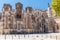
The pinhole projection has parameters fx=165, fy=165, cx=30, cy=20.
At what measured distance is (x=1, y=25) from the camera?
32.1 metres

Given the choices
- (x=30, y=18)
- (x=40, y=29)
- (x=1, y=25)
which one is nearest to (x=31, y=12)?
(x=30, y=18)

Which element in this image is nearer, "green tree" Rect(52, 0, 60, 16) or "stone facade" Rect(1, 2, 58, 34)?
"green tree" Rect(52, 0, 60, 16)

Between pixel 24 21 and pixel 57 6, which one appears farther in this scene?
pixel 24 21

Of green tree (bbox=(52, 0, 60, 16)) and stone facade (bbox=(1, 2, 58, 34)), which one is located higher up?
green tree (bbox=(52, 0, 60, 16))

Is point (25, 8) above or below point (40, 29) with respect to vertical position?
above

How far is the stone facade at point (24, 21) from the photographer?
31.5 meters

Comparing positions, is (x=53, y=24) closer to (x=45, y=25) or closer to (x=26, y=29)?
(x=45, y=25)

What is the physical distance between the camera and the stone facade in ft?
103

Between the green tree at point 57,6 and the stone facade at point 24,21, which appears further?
the stone facade at point 24,21

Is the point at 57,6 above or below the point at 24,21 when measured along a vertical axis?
above

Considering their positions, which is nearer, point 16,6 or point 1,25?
point 1,25

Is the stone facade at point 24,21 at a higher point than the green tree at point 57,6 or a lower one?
lower

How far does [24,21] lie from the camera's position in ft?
109

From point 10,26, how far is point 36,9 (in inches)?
285
